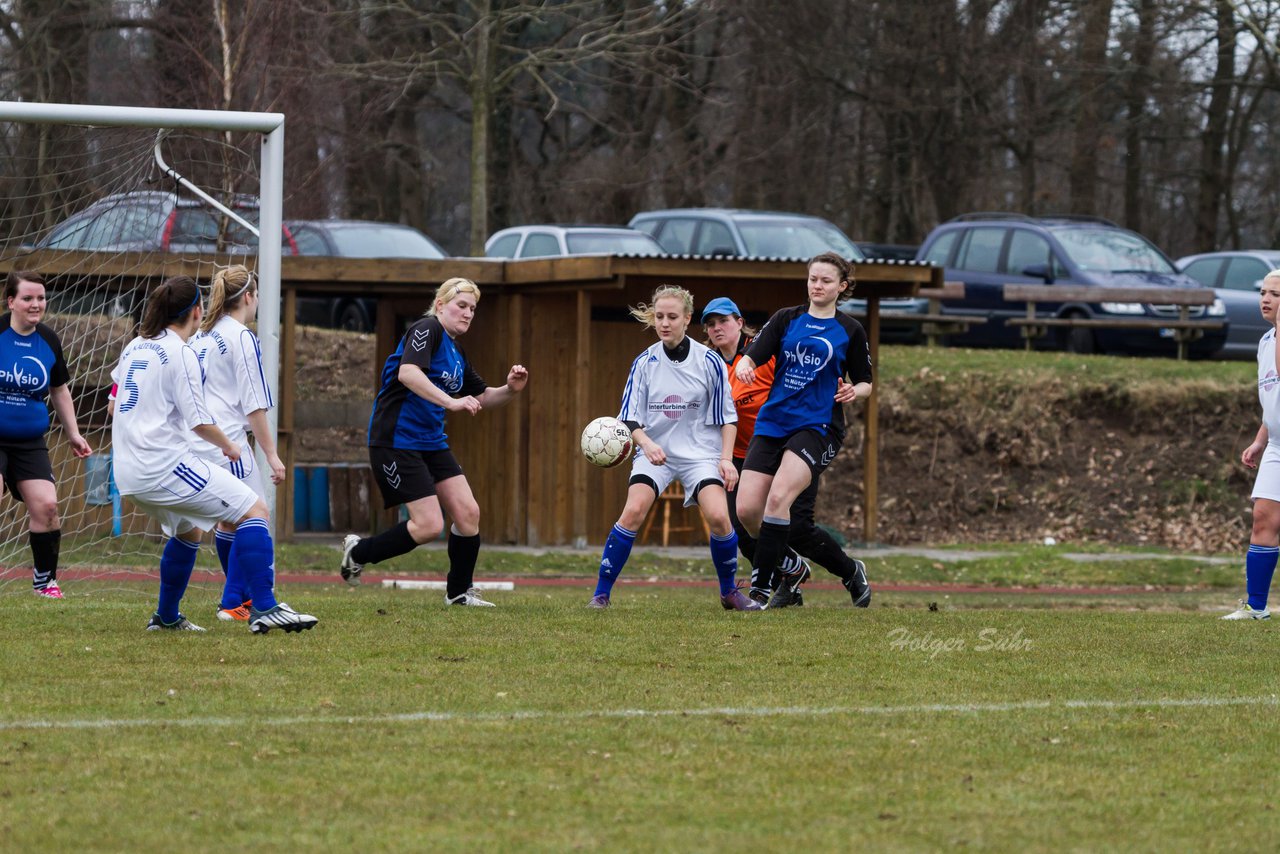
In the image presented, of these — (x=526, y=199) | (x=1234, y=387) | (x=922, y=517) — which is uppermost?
(x=526, y=199)

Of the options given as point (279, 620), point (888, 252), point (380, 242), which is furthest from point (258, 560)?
point (888, 252)

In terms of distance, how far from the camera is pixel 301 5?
2002 centimetres

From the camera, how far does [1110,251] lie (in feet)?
77.6

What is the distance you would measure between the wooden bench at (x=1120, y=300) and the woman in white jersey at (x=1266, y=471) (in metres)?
12.6

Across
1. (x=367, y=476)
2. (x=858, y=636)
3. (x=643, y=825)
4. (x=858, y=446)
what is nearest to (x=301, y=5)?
(x=367, y=476)

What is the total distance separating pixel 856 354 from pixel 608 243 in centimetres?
1283

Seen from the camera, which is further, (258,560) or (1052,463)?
(1052,463)

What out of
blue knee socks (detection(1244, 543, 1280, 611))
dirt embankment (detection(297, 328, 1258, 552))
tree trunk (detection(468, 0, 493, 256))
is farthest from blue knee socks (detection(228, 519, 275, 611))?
tree trunk (detection(468, 0, 493, 256))

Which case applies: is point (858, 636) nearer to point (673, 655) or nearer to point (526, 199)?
point (673, 655)

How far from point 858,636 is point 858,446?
1300cm

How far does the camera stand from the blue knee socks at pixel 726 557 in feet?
32.8

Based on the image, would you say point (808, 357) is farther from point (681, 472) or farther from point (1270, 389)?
point (1270, 389)

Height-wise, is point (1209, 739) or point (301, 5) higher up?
point (301, 5)

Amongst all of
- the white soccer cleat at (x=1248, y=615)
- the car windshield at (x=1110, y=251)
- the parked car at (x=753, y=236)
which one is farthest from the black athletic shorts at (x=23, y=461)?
the car windshield at (x=1110, y=251)
